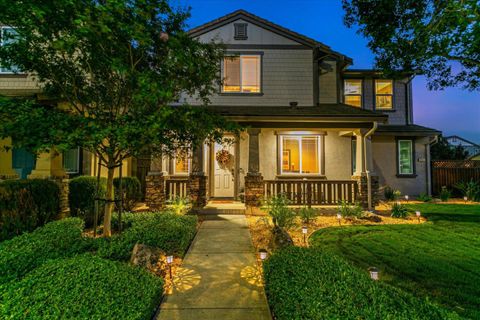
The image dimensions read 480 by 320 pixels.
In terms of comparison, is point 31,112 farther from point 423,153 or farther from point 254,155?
point 423,153

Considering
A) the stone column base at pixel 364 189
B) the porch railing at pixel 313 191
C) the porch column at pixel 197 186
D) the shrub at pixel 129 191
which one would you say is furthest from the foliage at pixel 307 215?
the shrub at pixel 129 191

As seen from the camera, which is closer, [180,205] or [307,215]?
[307,215]

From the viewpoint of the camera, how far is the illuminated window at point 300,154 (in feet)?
34.5

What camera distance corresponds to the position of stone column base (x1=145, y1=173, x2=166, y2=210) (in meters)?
8.48

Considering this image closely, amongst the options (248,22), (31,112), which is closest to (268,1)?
(248,22)

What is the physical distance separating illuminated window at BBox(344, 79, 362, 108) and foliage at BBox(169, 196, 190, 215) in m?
9.91

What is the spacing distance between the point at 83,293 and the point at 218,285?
68.8 inches

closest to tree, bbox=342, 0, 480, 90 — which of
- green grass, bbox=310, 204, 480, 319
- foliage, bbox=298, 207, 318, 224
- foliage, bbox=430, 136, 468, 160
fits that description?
green grass, bbox=310, 204, 480, 319

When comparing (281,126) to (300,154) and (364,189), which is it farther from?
(364,189)

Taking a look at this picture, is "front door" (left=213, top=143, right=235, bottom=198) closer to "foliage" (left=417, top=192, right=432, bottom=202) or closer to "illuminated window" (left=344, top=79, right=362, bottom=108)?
"illuminated window" (left=344, top=79, right=362, bottom=108)

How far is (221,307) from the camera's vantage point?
9.98 feet

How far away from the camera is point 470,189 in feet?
39.0

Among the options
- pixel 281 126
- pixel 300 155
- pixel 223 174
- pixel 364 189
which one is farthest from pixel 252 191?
pixel 364 189

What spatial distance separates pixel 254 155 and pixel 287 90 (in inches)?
146
